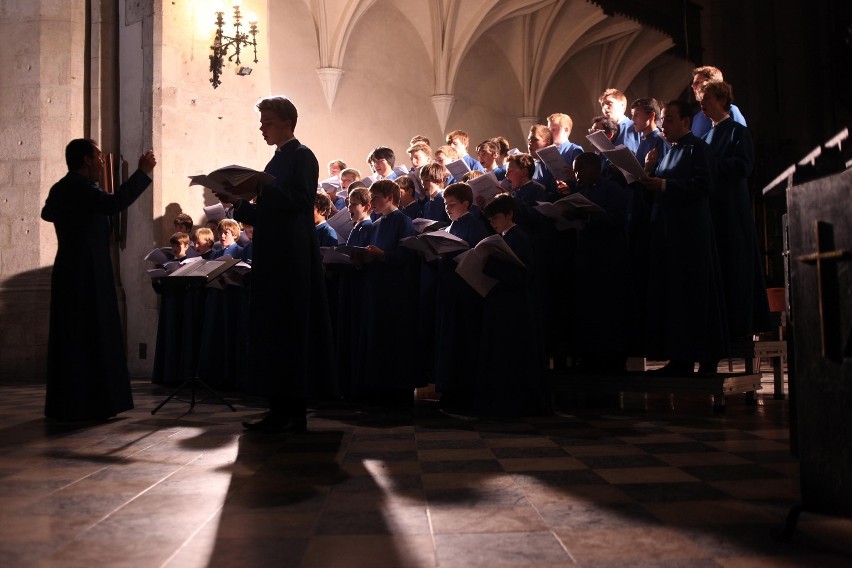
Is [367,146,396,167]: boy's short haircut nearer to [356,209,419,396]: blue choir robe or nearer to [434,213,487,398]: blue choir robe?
[356,209,419,396]: blue choir robe

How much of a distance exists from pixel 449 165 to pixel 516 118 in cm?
1466

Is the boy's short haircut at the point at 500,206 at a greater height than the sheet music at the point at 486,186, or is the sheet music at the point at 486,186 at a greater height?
the sheet music at the point at 486,186

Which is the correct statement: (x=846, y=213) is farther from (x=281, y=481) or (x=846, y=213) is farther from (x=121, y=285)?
(x=121, y=285)

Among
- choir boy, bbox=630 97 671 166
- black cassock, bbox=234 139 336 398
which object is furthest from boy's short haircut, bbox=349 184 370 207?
choir boy, bbox=630 97 671 166

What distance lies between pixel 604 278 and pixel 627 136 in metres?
1.61

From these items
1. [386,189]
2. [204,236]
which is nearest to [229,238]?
[204,236]

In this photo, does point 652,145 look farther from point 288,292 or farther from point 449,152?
point 288,292

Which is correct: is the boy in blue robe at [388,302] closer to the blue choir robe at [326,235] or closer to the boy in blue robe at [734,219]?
the blue choir robe at [326,235]

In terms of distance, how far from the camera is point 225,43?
10898 millimetres

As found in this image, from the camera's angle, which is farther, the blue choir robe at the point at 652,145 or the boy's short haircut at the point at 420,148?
the boy's short haircut at the point at 420,148

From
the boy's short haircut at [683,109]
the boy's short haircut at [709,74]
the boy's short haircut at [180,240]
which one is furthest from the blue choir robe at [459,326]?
the boy's short haircut at [180,240]

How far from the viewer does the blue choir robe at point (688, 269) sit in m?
6.15

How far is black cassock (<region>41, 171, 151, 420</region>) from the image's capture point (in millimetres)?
6102

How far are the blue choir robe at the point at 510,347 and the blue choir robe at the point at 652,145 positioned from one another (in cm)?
163
